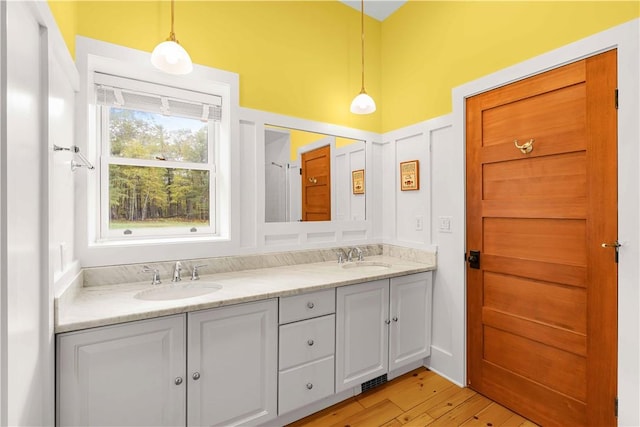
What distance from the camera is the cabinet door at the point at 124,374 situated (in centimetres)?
124

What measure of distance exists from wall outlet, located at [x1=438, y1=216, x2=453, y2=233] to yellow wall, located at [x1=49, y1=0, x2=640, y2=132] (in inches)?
32.4

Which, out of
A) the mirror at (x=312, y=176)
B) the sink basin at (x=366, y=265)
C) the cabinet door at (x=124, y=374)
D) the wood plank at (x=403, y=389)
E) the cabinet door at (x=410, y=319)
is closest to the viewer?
the cabinet door at (x=124, y=374)

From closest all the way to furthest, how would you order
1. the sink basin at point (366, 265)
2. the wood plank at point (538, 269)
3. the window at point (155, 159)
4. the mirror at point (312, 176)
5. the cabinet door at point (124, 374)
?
the cabinet door at point (124, 374) < the wood plank at point (538, 269) < the window at point (155, 159) < the mirror at point (312, 176) < the sink basin at point (366, 265)

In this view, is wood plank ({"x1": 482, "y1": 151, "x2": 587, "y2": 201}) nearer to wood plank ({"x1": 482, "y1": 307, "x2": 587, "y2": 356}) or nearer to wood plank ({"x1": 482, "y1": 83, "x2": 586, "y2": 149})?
wood plank ({"x1": 482, "y1": 83, "x2": 586, "y2": 149})

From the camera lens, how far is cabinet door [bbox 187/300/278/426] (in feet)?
4.87

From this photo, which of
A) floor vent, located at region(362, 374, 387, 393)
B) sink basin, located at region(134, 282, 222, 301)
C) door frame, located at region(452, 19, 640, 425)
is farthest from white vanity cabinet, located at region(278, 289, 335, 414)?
door frame, located at region(452, 19, 640, 425)

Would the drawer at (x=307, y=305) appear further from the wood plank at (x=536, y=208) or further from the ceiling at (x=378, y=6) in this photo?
the ceiling at (x=378, y=6)

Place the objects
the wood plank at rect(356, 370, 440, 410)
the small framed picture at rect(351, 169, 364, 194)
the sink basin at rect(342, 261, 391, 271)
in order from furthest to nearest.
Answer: the small framed picture at rect(351, 169, 364, 194) < the sink basin at rect(342, 261, 391, 271) < the wood plank at rect(356, 370, 440, 410)

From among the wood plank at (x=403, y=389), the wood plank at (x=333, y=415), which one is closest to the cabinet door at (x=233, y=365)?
the wood plank at (x=333, y=415)

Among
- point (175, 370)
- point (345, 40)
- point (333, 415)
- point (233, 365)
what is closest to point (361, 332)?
point (333, 415)

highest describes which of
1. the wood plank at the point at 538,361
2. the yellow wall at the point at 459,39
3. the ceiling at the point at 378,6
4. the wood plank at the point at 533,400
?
the ceiling at the point at 378,6

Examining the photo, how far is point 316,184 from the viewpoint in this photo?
2.59 metres

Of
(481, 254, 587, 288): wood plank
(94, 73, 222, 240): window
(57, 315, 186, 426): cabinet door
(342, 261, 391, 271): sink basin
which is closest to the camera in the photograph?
(57, 315, 186, 426): cabinet door

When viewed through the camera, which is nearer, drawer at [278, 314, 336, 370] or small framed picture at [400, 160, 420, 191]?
drawer at [278, 314, 336, 370]
